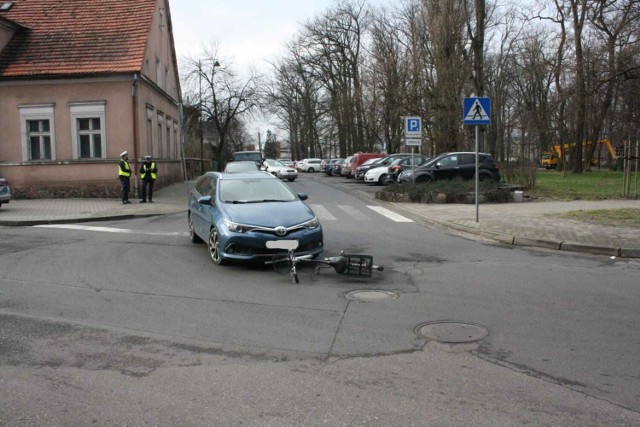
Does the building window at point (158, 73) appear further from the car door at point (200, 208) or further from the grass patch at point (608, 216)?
the grass patch at point (608, 216)

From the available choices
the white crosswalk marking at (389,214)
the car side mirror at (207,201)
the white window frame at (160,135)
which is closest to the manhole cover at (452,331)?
the car side mirror at (207,201)

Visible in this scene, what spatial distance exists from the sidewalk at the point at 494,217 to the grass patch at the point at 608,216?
448mm

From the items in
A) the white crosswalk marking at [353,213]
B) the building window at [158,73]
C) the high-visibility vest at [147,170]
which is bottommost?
the white crosswalk marking at [353,213]

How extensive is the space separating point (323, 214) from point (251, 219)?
7.46 metres

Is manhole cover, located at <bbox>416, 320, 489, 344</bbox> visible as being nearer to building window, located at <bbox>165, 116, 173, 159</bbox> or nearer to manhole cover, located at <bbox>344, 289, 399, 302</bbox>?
manhole cover, located at <bbox>344, 289, 399, 302</bbox>

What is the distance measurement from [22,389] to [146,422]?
46.9 inches

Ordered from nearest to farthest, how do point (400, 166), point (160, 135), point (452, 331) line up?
point (452, 331)
point (160, 135)
point (400, 166)

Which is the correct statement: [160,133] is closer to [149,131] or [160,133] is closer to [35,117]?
[149,131]

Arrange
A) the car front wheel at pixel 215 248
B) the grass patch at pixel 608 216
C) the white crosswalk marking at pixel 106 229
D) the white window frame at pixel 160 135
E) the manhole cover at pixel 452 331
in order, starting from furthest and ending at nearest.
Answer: the white window frame at pixel 160 135 → the grass patch at pixel 608 216 → the white crosswalk marking at pixel 106 229 → the car front wheel at pixel 215 248 → the manhole cover at pixel 452 331

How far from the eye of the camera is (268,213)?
888 cm

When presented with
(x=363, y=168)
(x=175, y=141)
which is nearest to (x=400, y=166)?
(x=363, y=168)

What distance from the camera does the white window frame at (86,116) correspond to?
2164cm

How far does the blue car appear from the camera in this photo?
849 centimetres

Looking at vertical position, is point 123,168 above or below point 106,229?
above
